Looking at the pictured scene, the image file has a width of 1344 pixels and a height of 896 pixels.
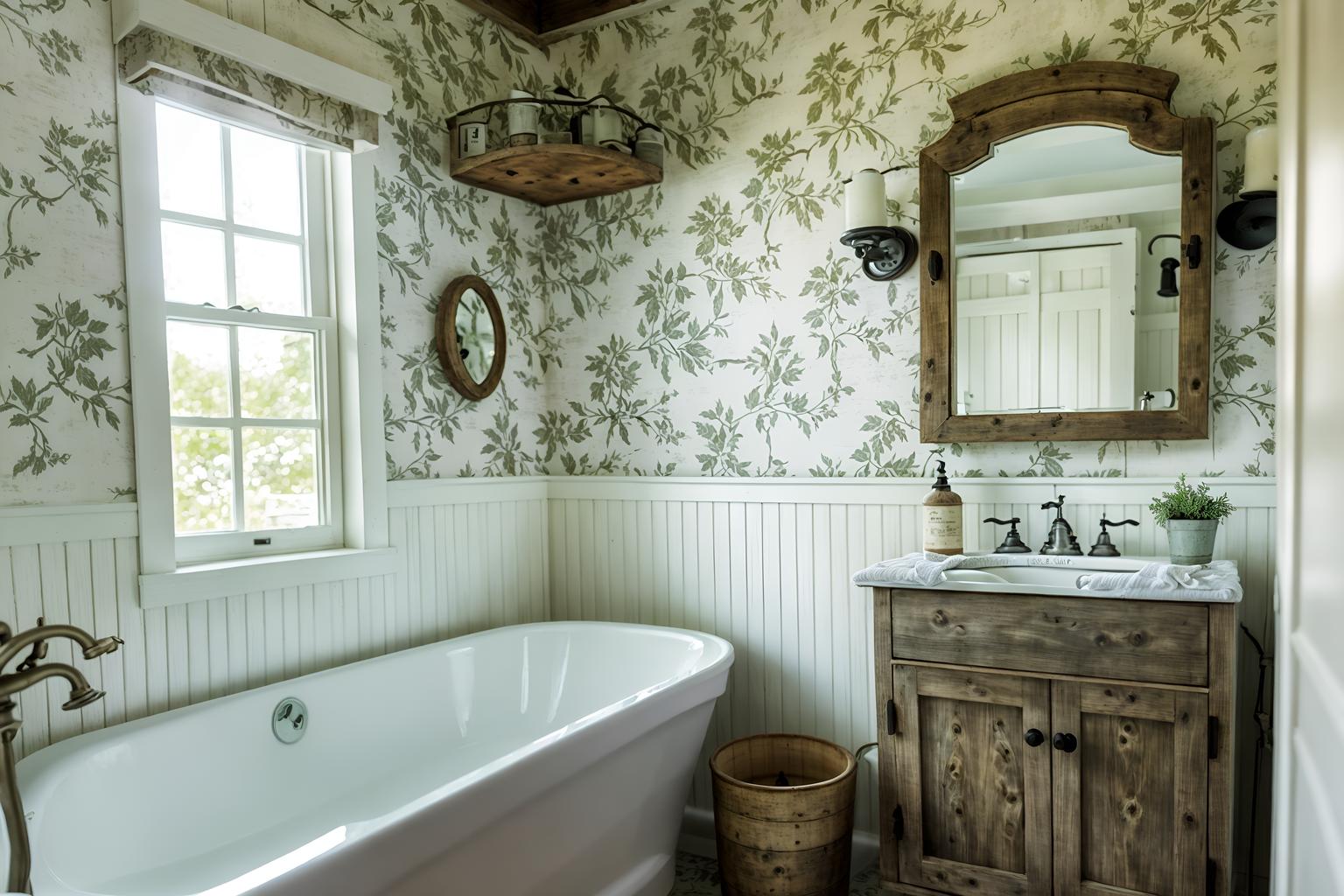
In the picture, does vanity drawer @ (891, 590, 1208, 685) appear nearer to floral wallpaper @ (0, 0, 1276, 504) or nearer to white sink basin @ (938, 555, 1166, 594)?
white sink basin @ (938, 555, 1166, 594)

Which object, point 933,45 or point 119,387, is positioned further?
point 933,45

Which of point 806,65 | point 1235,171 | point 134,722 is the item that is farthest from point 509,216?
point 1235,171

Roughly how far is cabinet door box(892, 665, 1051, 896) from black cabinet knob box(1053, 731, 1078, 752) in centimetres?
3

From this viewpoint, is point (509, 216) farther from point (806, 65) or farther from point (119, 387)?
point (119, 387)

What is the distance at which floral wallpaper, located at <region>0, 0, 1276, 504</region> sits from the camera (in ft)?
6.55

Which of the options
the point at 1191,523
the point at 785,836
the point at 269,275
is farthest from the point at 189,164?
the point at 1191,523

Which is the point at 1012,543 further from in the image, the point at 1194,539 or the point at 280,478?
the point at 280,478

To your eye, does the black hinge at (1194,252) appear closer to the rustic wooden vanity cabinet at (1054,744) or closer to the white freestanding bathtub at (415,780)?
the rustic wooden vanity cabinet at (1054,744)

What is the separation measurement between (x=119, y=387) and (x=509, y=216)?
4.70 ft

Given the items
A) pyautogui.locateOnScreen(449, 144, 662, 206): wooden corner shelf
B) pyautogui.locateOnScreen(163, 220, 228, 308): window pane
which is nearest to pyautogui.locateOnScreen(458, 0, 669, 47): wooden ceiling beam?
pyautogui.locateOnScreen(449, 144, 662, 206): wooden corner shelf

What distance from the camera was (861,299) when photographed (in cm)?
274

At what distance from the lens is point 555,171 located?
2.87 m

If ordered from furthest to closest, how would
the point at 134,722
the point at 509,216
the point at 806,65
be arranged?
the point at 509,216 < the point at 806,65 < the point at 134,722

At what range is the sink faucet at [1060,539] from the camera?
2.38 metres
